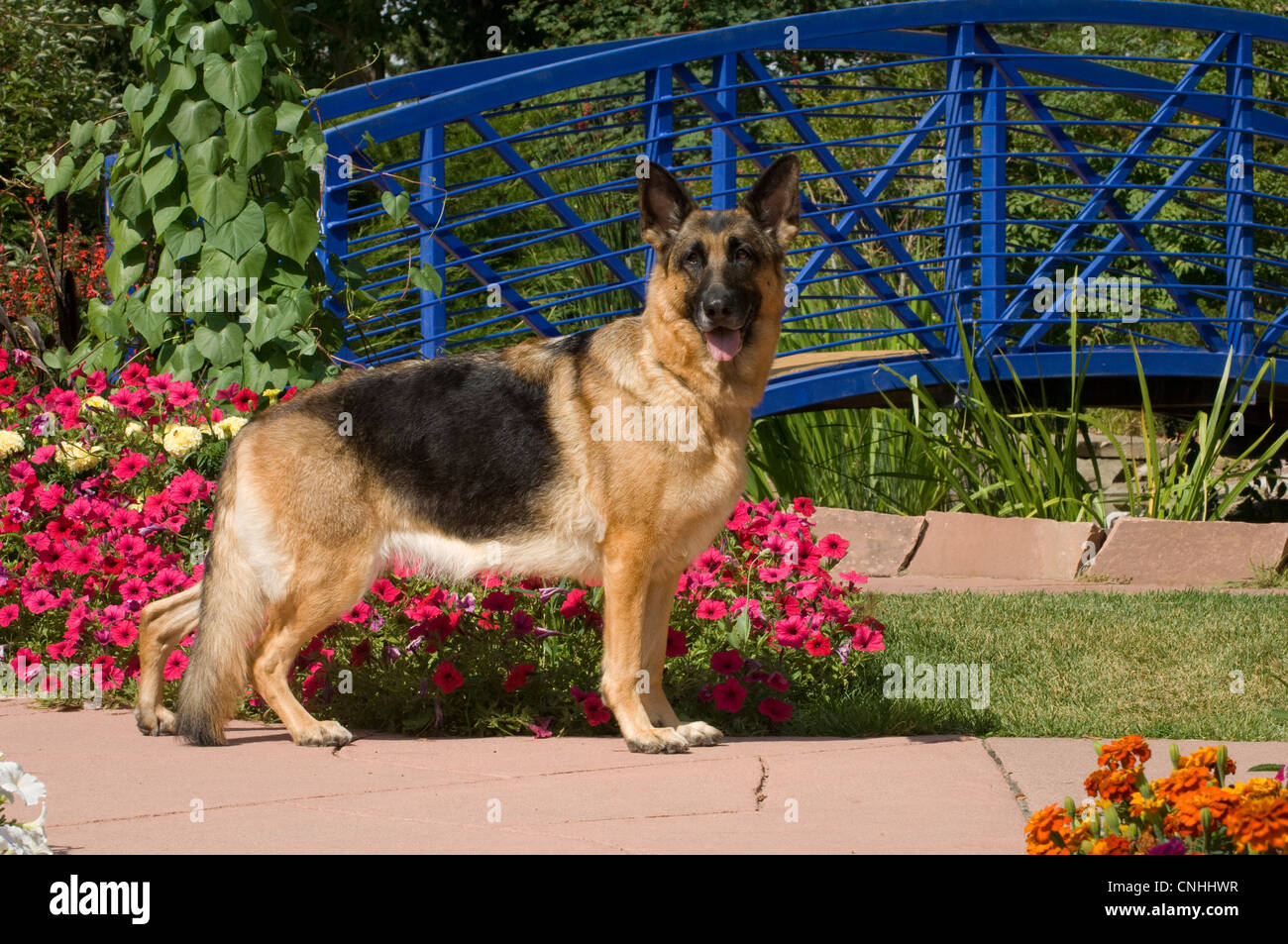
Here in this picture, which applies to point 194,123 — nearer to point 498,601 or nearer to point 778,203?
point 498,601

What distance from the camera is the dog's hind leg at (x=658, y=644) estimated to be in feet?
15.5

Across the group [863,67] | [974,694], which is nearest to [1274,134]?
[863,67]

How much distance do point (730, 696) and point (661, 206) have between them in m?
1.65

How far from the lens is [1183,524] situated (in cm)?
812

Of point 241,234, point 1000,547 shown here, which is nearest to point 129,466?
point 241,234

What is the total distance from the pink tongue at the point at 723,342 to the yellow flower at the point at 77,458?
9.64 feet

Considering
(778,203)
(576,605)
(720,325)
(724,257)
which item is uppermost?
(778,203)

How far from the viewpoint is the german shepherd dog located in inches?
178

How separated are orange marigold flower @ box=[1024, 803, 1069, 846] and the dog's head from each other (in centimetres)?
205

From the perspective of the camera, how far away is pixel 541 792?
151 inches

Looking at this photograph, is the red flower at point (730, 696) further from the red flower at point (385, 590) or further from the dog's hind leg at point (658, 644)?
the red flower at point (385, 590)

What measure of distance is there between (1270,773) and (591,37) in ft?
52.0
